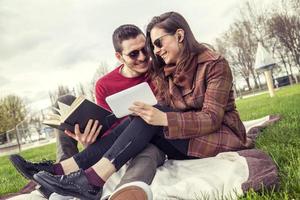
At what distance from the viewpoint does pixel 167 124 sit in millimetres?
2684

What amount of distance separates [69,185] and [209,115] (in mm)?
1131

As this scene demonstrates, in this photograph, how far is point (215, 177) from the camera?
256 cm

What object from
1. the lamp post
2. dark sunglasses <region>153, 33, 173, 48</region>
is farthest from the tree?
dark sunglasses <region>153, 33, 173, 48</region>

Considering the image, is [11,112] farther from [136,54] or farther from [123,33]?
[136,54]

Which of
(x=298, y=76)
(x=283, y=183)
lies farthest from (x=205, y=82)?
(x=298, y=76)

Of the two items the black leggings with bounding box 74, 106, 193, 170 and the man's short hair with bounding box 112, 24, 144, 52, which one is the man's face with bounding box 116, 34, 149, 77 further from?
the black leggings with bounding box 74, 106, 193, 170

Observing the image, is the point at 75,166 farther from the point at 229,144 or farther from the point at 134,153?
the point at 229,144

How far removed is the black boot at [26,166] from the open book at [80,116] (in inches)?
15.8

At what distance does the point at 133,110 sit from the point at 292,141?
176 cm

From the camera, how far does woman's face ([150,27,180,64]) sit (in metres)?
3.17

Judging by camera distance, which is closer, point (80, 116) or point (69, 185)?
point (69, 185)

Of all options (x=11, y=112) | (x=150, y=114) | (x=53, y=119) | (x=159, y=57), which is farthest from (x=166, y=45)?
(x=11, y=112)

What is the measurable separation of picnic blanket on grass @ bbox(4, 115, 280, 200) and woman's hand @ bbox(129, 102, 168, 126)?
1.48 feet

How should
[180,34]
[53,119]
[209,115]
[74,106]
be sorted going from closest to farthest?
[209,115]
[74,106]
[180,34]
[53,119]
